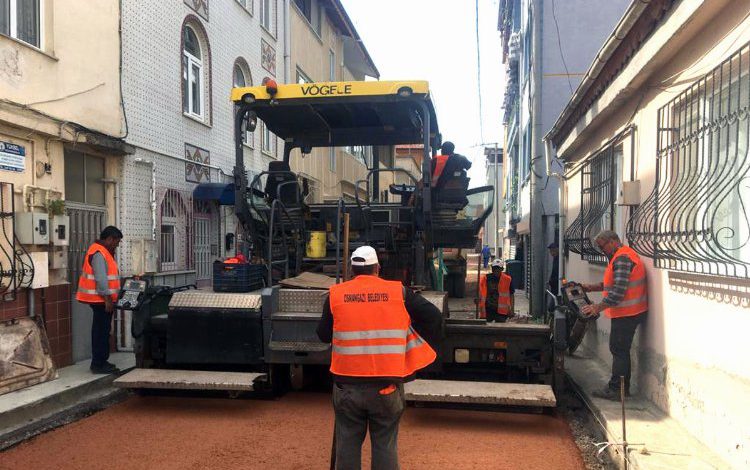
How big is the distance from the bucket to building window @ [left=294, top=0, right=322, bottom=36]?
12.2m

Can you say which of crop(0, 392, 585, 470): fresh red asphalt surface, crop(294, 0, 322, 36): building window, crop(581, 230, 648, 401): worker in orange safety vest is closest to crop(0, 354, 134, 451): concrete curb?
A: crop(0, 392, 585, 470): fresh red asphalt surface

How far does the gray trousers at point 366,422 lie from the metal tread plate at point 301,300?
2127 mm

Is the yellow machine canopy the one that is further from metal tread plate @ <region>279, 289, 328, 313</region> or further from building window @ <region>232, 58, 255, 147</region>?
building window @ <region>232, 58, 255, 147</region>

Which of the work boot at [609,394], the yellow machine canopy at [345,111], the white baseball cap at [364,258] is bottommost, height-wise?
the work boot at [609,394]

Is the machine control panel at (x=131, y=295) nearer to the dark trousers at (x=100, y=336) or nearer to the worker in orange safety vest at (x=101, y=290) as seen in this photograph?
the worker in orange safety vest at (x=101, y=290)

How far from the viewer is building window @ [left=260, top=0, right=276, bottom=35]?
14.4 metres

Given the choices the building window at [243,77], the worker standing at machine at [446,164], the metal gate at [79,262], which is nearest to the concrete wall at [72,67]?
the metal gate at [79,262]

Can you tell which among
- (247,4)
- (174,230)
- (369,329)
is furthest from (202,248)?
(369,329)

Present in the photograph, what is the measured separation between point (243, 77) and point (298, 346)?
9.32m

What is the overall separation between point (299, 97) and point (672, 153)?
3.51 metres

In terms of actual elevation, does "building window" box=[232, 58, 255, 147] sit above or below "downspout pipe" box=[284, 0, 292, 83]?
below

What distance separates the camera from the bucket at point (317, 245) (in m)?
6.49

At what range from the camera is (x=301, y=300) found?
18.5ft

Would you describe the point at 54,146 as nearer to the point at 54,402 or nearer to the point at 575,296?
the point at 54,402
